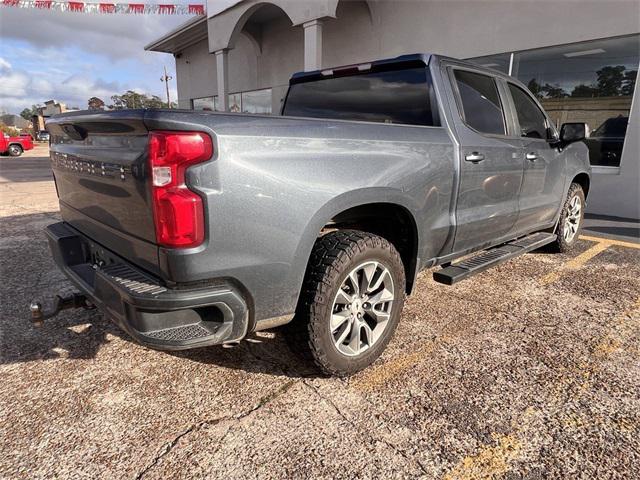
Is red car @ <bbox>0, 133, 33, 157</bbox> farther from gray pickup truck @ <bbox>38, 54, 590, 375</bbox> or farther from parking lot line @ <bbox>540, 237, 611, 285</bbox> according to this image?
parking lot line @ <bbox>540, 237, 611, 285</bbox>

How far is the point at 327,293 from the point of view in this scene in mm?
2189

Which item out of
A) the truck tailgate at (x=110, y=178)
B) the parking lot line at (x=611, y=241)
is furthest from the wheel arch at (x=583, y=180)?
the truck tailgate at (x=110, y=178)

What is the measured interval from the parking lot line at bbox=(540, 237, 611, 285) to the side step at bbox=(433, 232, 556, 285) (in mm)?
348

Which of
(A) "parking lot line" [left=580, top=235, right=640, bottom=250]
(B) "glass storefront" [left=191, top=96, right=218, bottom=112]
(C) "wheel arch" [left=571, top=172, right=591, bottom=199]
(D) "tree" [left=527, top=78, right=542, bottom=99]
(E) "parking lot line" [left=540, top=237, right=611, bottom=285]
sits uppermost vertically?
(B) "glass storefront" [left=191, top=96, right=218, bottom=112]

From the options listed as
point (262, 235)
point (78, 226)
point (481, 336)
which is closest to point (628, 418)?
point (481, 336)

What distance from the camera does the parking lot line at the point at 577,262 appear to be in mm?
4184

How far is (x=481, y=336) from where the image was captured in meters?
3.00

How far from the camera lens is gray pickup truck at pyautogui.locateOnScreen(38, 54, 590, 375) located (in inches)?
70.4

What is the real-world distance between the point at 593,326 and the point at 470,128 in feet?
5.66

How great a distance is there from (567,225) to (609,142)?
366cm

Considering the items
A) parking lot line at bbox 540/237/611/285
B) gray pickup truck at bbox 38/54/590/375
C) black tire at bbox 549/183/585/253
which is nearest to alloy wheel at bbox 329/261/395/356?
gray pickup truck at bbox 38/54/590/375

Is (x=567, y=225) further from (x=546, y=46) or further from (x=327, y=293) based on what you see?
(x=546, y=46)

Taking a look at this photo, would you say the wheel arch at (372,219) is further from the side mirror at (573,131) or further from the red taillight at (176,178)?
→ the side mirror at (573,131)

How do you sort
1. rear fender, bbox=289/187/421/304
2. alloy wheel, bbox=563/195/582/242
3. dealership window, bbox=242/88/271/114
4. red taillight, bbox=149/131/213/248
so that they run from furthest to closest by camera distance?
dealership window, bbox=242/88/271/114 < alloy wheel, bbox=563/195/582/242 < rear fender, bbox=289/187/421/304 < red taillight, bbox=149/131/213/248
